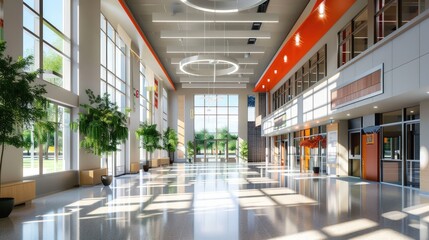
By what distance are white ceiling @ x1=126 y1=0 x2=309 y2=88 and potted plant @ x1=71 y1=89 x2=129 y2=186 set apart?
185 inches

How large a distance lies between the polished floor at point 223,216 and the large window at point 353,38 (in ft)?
20.7

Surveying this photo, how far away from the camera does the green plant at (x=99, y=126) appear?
1361 cm

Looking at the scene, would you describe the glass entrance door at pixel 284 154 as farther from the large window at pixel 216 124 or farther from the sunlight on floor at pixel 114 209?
the sunlight on floor at pixel 114 209

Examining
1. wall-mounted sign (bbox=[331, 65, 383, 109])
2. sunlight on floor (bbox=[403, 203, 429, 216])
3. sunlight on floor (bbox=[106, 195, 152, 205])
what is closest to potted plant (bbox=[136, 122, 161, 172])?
wall-mounted sign (bbox=[331, 65, 383, 109])

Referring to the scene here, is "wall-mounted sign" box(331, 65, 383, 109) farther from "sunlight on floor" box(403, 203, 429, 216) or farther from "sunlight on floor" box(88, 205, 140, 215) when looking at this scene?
"sunlight on floor" box(88, 205, 140, 215)

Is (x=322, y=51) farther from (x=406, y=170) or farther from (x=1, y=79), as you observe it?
(x=1, y=79)

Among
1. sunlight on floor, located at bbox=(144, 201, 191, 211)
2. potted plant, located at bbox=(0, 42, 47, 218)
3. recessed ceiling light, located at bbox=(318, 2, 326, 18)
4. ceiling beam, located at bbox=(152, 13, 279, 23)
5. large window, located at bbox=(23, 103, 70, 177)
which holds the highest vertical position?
ceiling beam, located at bbox=(152, 13, 279, 23)

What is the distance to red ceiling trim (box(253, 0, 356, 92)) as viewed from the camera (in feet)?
47.9

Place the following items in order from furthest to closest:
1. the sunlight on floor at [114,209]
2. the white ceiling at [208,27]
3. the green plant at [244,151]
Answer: the green plant at [244,151]
the white ceiling at [208,27]
the sunlight on floor at [114,209]

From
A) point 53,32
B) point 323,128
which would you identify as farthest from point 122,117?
point 323,128

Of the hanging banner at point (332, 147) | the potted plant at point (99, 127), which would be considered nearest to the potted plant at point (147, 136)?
the potted plant at point (99, 127)

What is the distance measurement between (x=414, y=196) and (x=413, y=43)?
4.40 m

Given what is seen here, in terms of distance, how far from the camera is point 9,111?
24.2ft

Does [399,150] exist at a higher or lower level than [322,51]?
lower
